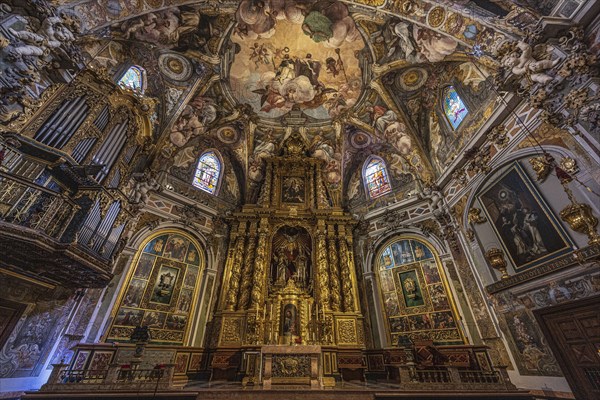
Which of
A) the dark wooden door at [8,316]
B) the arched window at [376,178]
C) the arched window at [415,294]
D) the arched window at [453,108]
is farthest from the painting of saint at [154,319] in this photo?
the arched window at [453,108]

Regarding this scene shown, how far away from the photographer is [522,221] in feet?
26.3

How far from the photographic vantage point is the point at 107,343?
9.22 meters

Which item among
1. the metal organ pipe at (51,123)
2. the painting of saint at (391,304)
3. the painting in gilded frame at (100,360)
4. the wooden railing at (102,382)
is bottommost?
the wooden railing at (102,382)

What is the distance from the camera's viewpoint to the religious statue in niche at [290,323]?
11.3 meters

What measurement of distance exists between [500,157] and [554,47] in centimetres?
355

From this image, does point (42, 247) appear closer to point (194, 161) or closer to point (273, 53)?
point (194, 161)

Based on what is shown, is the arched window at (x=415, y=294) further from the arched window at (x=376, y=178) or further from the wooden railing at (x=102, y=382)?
the wooden railing at (x=102, y=382)

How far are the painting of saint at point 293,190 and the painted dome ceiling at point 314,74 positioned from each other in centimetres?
197

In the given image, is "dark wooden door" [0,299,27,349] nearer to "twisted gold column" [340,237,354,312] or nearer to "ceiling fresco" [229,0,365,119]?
"twisted gold column" [340,237,354,312]

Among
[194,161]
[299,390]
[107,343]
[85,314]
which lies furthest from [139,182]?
[299,390]

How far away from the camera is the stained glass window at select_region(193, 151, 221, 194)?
14.8 meters

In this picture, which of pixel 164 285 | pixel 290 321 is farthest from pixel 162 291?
pixel 290 321

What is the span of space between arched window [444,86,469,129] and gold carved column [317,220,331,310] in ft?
27.6

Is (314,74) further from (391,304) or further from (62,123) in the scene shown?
(391,304)
